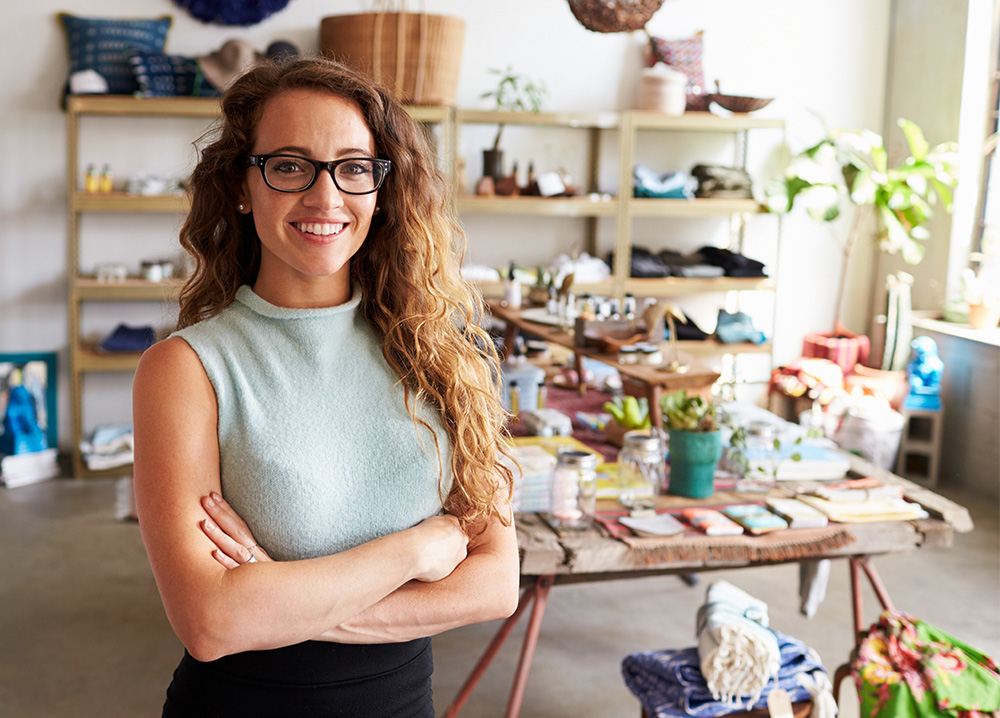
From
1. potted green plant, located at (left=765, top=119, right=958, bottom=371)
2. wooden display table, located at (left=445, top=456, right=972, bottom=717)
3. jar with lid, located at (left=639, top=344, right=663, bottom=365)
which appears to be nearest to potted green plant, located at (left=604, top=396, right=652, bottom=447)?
jar with lid, located at (left=639, top=344, right=663, bottom=365)

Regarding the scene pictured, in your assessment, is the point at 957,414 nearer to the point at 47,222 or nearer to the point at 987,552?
the point at 987,552

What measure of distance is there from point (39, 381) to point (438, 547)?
5025 millimetres

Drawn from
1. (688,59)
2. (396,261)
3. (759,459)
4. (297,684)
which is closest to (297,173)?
(396,261)

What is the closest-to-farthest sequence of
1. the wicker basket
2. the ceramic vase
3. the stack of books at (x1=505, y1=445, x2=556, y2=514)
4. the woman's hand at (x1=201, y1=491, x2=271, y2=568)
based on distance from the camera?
the woman's hand at (x1=201, y1=491, x2=271, y2=568) < the stack of books at (x1=505, y1=445, x2=556, y2=514) < the wicker basket < the ceramic vase

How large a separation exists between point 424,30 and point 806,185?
246 cm

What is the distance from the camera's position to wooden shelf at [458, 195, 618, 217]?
561cm

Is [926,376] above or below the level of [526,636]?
above

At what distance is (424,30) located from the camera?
201 inches

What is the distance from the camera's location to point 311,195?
1291mm

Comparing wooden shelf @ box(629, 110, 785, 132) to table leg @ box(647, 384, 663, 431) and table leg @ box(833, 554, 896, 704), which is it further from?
table leg @ box(833, 554, 896, 704)

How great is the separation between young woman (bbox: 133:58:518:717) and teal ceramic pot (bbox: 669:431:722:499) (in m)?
1.27

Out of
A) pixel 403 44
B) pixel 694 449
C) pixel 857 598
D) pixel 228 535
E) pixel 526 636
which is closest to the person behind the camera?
pixel 228 535

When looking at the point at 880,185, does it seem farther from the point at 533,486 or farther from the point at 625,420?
the point at 533,486

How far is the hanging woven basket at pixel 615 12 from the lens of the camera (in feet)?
8.89
